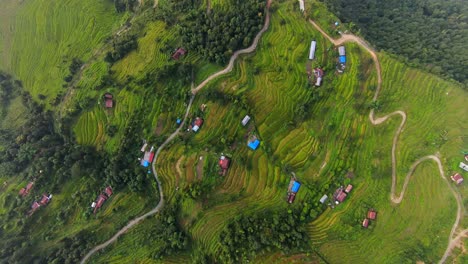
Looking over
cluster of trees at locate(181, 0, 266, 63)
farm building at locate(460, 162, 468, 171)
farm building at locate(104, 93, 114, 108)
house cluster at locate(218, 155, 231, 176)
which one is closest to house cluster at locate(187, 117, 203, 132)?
house cluster at locate(218, 155, 231, 176)

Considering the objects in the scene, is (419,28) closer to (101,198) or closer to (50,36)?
(101,198)

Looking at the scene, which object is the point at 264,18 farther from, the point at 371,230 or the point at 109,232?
the point at 109,232

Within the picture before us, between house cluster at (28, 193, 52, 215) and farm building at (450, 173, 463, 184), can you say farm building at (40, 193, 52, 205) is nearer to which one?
house cluster at (28, 193, 52, 215)

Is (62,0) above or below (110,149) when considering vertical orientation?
above

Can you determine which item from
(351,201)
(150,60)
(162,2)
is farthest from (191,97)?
(351,201)

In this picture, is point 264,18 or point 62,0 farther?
point 62,0

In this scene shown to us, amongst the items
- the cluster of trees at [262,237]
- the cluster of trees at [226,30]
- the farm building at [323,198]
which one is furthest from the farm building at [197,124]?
the farm building at [323,198]
